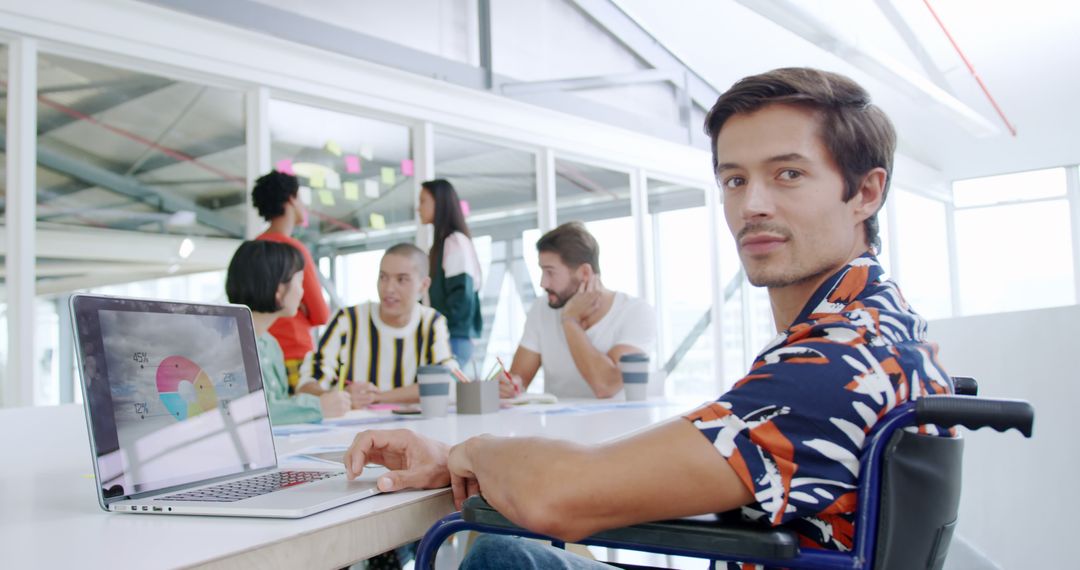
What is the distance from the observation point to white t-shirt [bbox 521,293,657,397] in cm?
298

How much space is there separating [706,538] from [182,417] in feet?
2.13

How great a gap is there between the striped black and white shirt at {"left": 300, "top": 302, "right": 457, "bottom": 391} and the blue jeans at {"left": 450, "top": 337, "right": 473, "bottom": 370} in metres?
0.80

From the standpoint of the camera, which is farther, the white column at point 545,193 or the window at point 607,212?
the window at point 607,212

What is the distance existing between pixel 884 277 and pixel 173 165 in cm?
371

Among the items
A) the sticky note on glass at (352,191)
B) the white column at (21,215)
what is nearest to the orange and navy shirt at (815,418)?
the white column at (21,215)

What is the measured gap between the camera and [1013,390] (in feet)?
7.52

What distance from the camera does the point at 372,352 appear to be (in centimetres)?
289

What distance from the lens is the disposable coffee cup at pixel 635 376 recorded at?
248 cm

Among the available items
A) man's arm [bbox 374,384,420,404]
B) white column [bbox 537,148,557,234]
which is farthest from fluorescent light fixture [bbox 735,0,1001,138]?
man's arm [bbox 374,384,420,404]

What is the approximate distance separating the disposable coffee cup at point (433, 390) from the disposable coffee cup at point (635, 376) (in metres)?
0.65

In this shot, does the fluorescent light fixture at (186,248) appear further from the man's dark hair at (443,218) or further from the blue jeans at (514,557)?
the blue jeans at (514,557)

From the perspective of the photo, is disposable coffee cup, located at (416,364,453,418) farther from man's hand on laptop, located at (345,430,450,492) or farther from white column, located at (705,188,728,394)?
white column, located at (705,188,728,394)

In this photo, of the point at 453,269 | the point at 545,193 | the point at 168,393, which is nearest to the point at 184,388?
the point at 168,393

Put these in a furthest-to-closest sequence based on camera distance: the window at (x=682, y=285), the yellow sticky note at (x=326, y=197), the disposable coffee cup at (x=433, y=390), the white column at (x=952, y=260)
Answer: the white column at (x=952, y=260) < the window at (x=682, y=285) < the yellow sticky note at (x=326, y=197) < the disposable coffee cup at (x=433, y=390)
